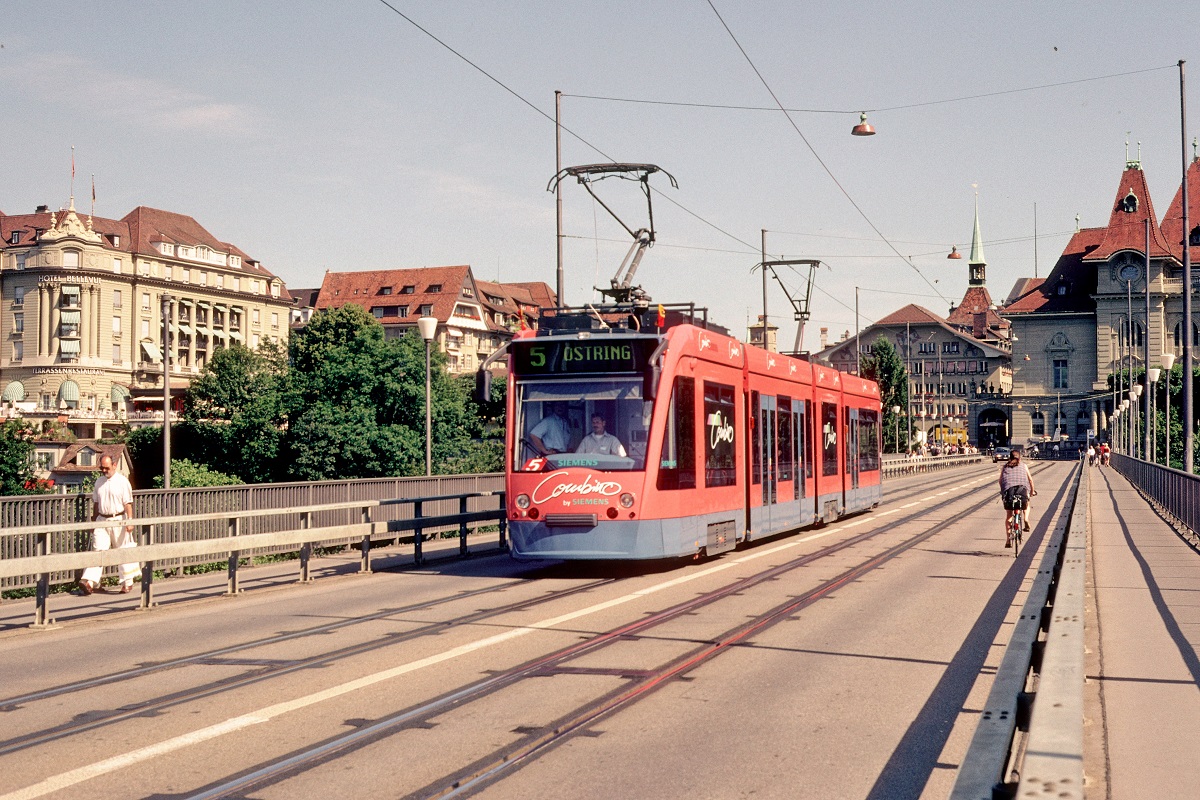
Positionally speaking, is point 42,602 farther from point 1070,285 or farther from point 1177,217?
point 1070,285

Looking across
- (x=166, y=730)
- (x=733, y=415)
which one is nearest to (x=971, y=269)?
(x=733, y=415)

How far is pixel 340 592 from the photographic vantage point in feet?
51.6

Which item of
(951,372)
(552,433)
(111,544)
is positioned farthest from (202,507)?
(951,372)

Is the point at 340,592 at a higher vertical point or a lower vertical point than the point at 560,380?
lower

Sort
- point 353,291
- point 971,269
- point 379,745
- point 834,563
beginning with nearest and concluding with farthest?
1. point 379,745
2. point 834,563
3. point 353,291
4. point 971,269

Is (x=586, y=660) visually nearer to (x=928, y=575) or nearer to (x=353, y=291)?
(x=928, y=575)

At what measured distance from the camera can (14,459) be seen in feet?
223

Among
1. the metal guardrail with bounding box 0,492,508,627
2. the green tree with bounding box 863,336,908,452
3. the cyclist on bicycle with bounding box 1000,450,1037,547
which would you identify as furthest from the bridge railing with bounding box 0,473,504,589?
the green tree with bounding box 863,336,908,452

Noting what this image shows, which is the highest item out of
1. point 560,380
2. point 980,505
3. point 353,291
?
point 353,291

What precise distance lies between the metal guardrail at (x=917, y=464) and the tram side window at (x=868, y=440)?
31209 millimetres

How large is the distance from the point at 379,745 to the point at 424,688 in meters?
1.72

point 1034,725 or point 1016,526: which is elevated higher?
point 1034,725

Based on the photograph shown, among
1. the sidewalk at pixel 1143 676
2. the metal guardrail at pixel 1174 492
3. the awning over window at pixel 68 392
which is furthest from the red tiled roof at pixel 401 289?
the sidewalk at pixel 1143 676

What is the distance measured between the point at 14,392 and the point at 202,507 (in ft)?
347
